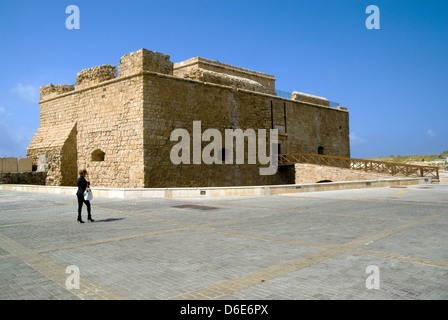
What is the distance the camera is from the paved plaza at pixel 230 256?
315 cm

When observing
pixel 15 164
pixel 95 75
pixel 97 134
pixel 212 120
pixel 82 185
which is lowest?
pixel 82 185

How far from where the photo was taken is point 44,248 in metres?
4.88

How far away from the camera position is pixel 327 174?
19078 mm

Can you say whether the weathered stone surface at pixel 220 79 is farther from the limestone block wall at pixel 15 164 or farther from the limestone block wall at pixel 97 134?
the limestone block wall at pixel 15 164

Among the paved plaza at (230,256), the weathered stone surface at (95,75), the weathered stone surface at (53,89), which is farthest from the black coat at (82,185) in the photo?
the weathered stone surface at (53,89)

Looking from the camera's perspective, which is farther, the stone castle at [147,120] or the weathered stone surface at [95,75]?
the weathered stone surface at [95,75]

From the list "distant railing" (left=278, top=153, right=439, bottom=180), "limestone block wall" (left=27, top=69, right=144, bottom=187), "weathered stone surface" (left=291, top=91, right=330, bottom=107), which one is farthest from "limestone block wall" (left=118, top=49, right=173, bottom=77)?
"weathered stone surface" (left=291, top=91, right=330, bottom=107)

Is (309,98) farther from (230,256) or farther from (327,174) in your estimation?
(230,256)

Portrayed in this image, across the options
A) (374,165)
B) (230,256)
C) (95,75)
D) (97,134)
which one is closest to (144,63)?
(95,75)

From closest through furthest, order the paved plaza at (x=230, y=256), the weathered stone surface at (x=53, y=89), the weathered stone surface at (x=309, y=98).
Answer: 1. the paved plaza at (x=230, y=256)
2. the weathered stone surface at (x=53, y=89)
3. the weathered stone surface at (x=309, y=98)

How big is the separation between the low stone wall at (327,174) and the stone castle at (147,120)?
1.01 metres

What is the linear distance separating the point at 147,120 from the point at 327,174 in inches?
399

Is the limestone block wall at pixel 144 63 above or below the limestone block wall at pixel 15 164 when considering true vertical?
above
